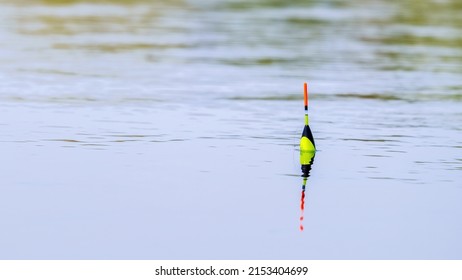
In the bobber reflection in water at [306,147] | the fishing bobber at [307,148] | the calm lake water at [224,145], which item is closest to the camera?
the calm lake water at [224,145]

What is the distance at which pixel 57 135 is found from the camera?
64.0 ft

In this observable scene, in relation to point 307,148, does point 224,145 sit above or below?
above

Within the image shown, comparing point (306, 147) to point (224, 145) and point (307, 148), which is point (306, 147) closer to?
point (307, 148)

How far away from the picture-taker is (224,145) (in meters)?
18.9

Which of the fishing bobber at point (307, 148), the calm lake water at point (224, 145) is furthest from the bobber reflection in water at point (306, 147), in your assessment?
the calm lake water at point (224, 145)

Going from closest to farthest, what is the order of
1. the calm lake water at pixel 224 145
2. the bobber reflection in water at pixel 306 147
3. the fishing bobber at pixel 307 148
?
1. the calm lake water at pixel 224 145
2. the bobber reflection in water at pixel 306 147
3. the fishing bobber at pixel 307 148

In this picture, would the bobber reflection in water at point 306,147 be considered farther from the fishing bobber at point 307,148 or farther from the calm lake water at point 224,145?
the calm lake water at point 224,145

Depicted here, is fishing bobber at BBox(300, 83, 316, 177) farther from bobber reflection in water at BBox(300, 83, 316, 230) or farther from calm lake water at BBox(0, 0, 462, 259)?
calm lake water at BBox(0, 0, 462, 259)

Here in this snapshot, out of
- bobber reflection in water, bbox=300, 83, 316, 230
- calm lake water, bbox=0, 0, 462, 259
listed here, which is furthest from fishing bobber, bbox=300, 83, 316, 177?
calm lake water, bbox=0, 0, 462, 259

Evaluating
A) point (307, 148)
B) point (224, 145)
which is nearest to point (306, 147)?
→ point (307, 148)

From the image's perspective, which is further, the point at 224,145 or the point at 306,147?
the point at 224,145

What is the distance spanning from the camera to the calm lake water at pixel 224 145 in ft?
44.0

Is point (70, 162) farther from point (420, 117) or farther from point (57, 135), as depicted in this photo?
point (420, 117)
